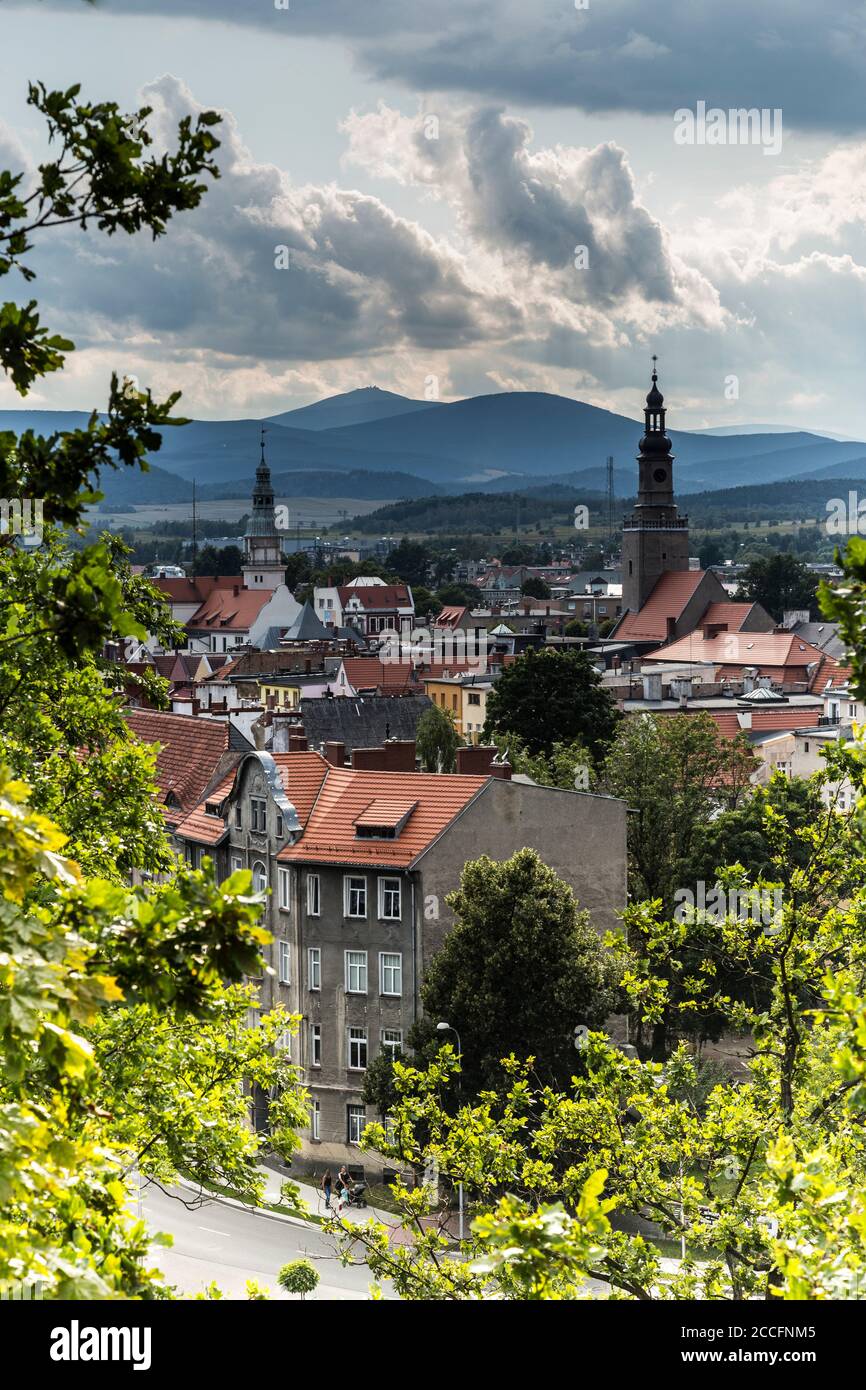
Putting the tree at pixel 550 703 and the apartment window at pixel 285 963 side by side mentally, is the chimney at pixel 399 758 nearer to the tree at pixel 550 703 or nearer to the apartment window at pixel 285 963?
the apartment window at pixel 285 963

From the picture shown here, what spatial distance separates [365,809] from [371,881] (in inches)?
88.7

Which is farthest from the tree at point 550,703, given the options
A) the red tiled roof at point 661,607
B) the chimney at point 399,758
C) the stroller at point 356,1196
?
the red tiled roof at point 661,607

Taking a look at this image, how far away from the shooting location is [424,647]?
14538 cm

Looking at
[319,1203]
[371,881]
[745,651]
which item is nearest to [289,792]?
[371,881]

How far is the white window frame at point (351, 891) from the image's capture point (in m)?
45.6

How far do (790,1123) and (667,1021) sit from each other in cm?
3352

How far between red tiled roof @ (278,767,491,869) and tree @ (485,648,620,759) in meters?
Answer: 34.5

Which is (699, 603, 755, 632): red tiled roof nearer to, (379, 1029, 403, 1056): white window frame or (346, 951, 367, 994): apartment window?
(346, 951, 367, 994): apartment window

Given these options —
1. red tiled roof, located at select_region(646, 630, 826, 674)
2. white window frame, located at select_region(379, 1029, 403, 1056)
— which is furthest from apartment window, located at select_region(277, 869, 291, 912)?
red tiled roof, located at select_region(646, 630, 826, 674)

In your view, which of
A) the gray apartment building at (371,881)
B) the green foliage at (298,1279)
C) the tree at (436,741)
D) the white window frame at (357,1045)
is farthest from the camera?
the tree at (436,741)

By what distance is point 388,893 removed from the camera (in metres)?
45.2

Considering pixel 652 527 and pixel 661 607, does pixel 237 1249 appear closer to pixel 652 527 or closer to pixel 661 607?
pixel 661 607

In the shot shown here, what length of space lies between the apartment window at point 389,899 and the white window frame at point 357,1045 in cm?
305

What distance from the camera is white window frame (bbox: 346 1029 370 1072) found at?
148 feet
